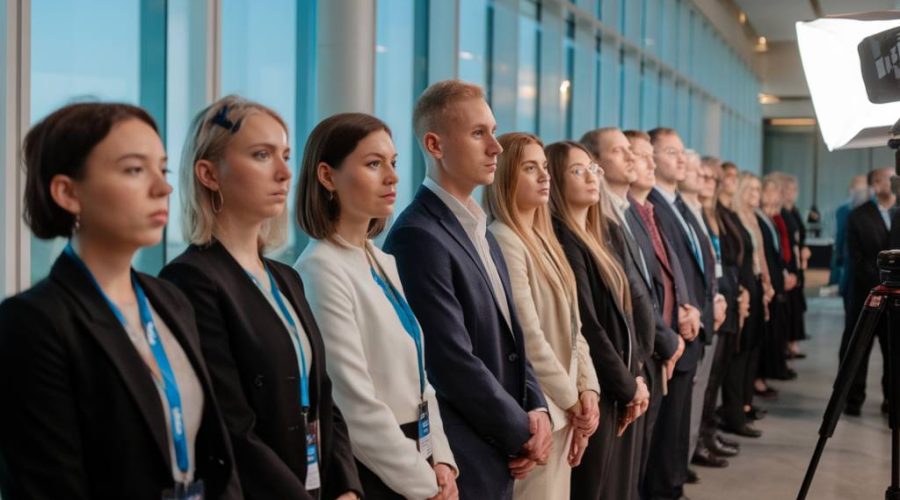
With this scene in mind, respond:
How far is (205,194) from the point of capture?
2006 millimetres

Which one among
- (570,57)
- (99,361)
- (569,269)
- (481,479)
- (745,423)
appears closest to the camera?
(99,361)

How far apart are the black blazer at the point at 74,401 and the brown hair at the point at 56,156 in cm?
6

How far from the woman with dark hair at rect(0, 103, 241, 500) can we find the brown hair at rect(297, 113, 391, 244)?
2.41 feet

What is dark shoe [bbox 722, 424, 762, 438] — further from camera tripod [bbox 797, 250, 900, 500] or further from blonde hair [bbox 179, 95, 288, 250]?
blonde hair [bbox 179, 95, 288, 250]

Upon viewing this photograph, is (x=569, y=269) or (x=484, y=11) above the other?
(x=484, y=11)

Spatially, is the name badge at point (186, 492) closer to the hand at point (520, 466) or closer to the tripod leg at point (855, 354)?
the hand at point (520, 466)

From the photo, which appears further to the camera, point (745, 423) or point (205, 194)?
point (745, 423)

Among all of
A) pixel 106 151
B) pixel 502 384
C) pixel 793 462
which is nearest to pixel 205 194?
pixel 106 151

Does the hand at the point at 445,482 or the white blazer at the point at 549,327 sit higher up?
the white blazer at the point at 549,327

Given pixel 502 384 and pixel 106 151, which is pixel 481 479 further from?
pixel 106 151

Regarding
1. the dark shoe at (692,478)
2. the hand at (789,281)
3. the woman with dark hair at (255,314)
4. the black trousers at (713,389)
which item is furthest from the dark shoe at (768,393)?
the woman with dark hair at (255,314)

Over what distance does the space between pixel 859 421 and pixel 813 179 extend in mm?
16825

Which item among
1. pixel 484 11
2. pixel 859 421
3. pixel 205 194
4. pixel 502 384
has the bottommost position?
pixel 859 421

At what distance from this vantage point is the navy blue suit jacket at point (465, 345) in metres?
2.73
